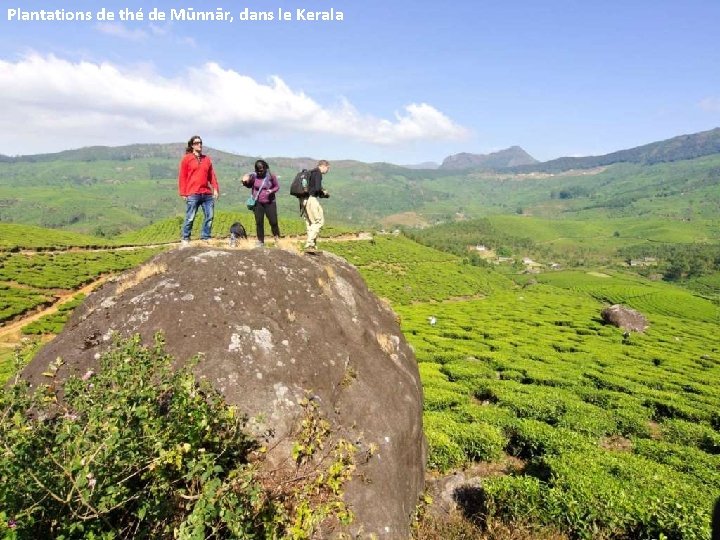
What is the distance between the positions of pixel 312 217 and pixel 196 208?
137 inches

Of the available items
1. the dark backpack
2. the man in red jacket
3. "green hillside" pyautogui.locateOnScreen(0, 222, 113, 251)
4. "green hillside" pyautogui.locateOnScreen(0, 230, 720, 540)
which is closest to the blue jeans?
the man in red jacket

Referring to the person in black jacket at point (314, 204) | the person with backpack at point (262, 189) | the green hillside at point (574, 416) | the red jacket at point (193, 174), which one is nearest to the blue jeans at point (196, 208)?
the red jacket at point (193, 174)

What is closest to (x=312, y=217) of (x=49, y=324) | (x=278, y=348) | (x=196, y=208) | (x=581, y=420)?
(x=196, y=208)

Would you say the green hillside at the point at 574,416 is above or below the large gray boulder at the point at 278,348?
below

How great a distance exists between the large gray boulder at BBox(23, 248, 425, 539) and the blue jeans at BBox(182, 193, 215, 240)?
238 cm

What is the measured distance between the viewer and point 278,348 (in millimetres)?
8633

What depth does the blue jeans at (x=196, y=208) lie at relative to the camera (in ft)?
41.2

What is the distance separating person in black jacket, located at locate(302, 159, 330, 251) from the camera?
1322cm

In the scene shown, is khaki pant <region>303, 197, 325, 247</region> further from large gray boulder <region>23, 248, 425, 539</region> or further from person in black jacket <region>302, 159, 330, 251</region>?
large gray boulder <region>23, 248, 425, 539</region>

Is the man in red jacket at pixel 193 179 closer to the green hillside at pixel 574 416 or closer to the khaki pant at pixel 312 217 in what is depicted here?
the khaki pant at pixel 312 217

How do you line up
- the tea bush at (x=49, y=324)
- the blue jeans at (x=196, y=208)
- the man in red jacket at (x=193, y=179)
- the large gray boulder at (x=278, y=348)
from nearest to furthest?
the large gray boulder at (x=278, y=348), the man in red jacket at (x=193, y=179), the blue jeans at (x=196, y=208), the tea bush at (x=49, y=324)

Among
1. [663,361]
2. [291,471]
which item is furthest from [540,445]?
[663,361]

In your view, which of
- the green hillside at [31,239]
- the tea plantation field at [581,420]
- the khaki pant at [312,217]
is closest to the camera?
the tea plantation field at [581,420]

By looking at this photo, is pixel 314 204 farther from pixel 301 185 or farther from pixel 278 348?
pixel 278 348
